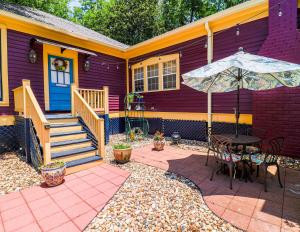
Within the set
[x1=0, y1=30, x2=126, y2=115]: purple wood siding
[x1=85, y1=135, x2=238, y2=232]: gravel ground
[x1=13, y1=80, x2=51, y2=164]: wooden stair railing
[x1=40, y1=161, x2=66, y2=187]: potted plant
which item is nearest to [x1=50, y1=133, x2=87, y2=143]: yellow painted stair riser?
[x1=13, y1=80, x2=51, y2=164]: wooden stair railing

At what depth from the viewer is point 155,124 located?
872 centimetres

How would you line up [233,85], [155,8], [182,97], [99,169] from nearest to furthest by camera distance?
[99,169] < [233,85] < [182,97] < [155,8]

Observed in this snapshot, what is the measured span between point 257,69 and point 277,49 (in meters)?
2.74

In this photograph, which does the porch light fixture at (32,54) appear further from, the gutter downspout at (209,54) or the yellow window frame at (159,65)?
the gutter downspout at (209,54)

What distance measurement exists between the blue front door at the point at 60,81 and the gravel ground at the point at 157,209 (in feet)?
16.2

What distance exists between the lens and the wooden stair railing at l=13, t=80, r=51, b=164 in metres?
3.88

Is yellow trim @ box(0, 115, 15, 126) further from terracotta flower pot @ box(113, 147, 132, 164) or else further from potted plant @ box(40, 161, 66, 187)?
terracotta flower pot @ box(113, 147, 132, 164)

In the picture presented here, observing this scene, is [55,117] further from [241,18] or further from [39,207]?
[241,18]

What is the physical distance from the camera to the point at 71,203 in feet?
9.50

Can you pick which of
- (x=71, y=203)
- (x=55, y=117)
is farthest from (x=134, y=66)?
(x=71, y=203)

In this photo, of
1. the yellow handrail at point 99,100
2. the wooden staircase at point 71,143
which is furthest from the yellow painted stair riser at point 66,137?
the yellow handrail at point 99,100

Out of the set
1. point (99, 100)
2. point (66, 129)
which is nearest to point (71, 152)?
point (66, 129)

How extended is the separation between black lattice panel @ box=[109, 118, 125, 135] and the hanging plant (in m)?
3.13

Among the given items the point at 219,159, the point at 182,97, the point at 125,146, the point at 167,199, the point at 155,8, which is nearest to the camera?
the point at 167,199
